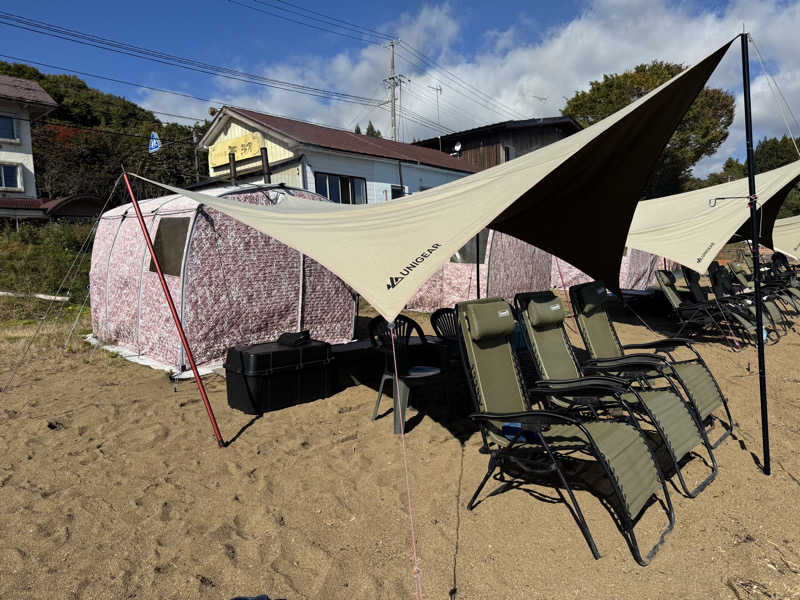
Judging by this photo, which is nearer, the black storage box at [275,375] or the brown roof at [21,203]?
the black storage box at [275,375]

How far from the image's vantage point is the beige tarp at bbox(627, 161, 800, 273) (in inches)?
240

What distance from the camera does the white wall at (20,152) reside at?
65.6ft

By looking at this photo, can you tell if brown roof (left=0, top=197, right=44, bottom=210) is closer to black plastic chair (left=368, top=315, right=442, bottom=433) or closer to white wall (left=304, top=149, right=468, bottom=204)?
white wall (left=304, top=149, right=468, bottom=204)

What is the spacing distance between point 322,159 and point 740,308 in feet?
37.8

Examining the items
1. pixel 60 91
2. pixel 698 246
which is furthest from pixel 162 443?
pixel 60 91

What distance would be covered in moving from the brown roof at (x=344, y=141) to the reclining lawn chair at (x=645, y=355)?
38.1ft

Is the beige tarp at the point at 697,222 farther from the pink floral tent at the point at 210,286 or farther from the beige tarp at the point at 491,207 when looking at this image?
the pink floral tent at the point at 210,286

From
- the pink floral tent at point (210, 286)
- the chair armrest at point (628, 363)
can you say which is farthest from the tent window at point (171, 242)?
the chair armrest at point (628, 363)

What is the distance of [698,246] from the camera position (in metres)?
6.16

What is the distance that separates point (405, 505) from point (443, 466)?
1.83 feet

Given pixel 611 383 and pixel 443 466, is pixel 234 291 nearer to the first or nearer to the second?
pixel 443 466

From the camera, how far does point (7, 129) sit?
20.2 meters

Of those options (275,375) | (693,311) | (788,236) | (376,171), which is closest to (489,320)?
(275,375)

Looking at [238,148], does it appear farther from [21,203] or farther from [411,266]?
[411,266]
